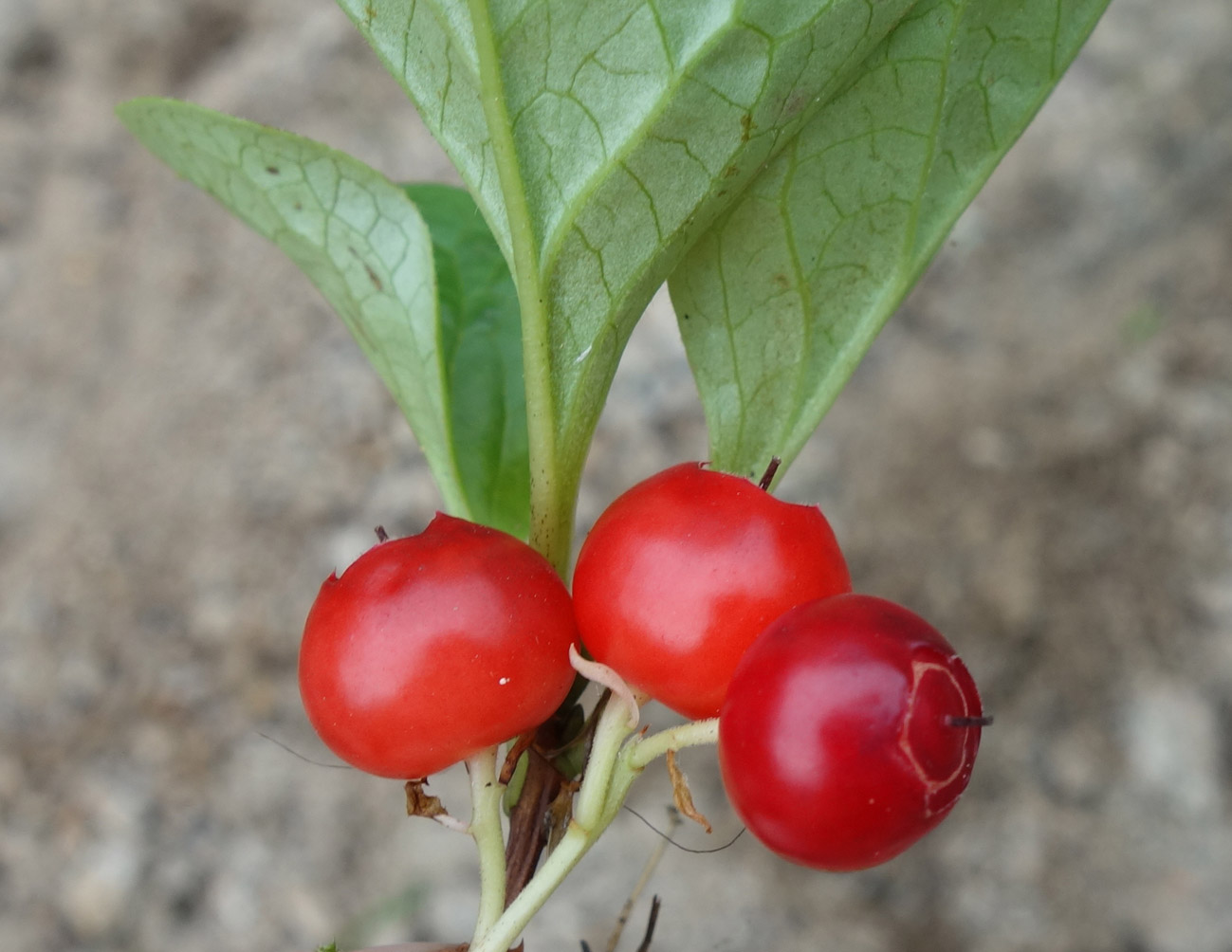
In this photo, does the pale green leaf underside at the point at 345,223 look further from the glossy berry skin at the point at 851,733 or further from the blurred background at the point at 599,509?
the blurred background at the point at 599,509

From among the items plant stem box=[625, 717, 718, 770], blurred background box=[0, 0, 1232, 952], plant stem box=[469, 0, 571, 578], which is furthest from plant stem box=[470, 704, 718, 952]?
blurred background box=[0, 0, 1232, 952]

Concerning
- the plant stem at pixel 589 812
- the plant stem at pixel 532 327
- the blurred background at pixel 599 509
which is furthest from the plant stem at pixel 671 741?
the blurred background at pixel 599 509

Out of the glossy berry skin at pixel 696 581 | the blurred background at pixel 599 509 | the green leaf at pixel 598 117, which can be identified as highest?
the green leaf at pixel 598 117

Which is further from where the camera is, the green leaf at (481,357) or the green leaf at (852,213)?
the green leaf at (481,357)

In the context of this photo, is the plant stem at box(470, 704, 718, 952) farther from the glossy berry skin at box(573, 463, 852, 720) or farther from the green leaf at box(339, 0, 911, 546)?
the green leaf at box(339, 0, 911, 546)

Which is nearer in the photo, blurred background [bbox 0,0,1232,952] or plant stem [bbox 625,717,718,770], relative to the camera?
plant stem [bbox 625,717,718,770]

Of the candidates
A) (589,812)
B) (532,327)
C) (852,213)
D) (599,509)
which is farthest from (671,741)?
(599,509)

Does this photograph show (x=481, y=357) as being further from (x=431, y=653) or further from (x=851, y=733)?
(x=851, y=733)

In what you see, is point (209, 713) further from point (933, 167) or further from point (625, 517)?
point (933, 167)

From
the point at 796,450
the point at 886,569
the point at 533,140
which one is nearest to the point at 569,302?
the point at 533,140
